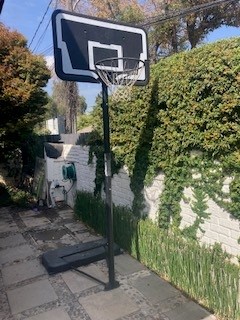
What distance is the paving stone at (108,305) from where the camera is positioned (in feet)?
9.59

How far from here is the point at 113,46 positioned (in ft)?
11.9

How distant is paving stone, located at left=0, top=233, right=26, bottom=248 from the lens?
203 inches

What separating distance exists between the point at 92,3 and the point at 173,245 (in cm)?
1458

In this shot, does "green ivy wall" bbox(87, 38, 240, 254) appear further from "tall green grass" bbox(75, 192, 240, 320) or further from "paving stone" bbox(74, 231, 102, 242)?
"paving stone" bbox(74, 231, 102, 242)

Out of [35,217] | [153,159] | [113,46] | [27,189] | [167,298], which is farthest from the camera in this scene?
[27,189]

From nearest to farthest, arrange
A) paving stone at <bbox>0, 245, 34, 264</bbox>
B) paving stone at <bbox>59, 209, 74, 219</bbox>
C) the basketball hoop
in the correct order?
the basketball hoop < paving stone at <bbox>0, 245, 34, 264</bbox> < paving stone at <bbox>59, 209, 74, 219</bbox>

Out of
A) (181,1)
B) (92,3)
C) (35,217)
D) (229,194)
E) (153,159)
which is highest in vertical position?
(92,3)

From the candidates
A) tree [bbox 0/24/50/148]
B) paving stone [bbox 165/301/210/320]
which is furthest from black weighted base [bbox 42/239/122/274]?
tree [bbox 0/24/50/148]

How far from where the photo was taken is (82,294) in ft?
11.0

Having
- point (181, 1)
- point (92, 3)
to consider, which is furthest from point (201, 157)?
point (92, 3)

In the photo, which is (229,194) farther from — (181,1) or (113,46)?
(181,1)

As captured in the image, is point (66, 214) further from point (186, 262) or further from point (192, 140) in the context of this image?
point (192, 140)

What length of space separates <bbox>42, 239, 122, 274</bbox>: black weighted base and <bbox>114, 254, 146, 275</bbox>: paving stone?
0.58ft

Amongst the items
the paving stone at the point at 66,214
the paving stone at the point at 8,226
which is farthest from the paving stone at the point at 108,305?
the paving stone at the point at 66,214
